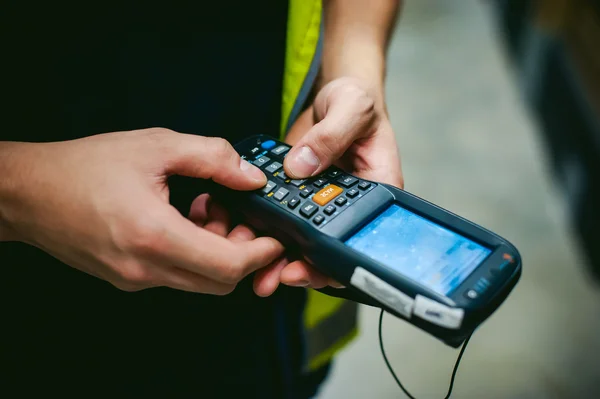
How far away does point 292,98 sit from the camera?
0.53 meters

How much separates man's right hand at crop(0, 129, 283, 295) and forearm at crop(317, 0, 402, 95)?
0.24 metres

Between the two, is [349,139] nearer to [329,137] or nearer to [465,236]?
[329,137]

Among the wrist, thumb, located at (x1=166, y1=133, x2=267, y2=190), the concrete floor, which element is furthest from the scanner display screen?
the concrete floor

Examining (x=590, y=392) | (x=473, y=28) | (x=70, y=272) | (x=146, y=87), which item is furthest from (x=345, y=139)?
(x=473, y=28)

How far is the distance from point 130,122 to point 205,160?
0.37ft

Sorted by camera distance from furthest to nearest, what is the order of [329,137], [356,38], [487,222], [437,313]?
[487,222], [356,38], [329,137], [437,313]

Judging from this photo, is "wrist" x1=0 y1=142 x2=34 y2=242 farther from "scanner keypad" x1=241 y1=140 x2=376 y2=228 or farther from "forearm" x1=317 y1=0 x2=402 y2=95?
"forearm" x1=317 y1=0 x2=402 y2=95

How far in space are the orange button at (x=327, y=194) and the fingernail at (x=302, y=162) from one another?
0.03 metres

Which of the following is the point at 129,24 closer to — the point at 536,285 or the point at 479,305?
the point at 479,305

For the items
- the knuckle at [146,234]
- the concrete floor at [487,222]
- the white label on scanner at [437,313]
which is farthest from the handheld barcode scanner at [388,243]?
the concrete floor at [487,222]

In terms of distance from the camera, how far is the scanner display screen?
39 cm

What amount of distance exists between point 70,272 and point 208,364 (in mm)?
185

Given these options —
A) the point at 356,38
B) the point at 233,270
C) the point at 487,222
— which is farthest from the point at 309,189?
the point at 487,222

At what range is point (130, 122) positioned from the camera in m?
0.47
